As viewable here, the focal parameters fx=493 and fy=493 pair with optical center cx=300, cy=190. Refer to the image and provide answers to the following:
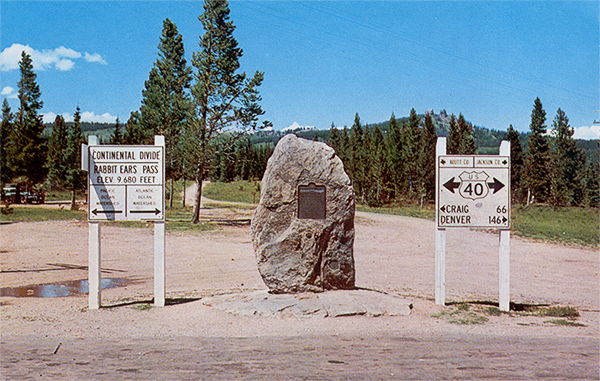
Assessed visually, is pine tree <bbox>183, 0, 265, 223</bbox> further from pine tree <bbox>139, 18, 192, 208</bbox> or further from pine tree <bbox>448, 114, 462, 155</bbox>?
pine tree <bbox>448, 114, 462, 155</bbox>

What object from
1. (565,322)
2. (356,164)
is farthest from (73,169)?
(565,322)

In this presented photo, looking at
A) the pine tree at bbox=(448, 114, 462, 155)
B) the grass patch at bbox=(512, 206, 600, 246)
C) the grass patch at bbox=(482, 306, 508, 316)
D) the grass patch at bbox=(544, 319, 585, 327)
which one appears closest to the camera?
the grass patch at bbox=(544, 319, 585, 327)

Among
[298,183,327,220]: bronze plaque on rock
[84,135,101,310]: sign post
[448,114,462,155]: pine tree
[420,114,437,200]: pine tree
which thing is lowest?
[84,135,101,310]: sign post

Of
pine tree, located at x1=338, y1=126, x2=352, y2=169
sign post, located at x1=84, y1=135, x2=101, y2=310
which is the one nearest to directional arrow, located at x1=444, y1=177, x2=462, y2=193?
sign post, located at x1=84, y1=135, x2=101, y2=310

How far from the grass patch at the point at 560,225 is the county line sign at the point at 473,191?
46.3 ft

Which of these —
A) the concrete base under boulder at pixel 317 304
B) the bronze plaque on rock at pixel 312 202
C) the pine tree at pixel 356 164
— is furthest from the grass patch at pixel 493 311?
the pine tree at pixel 356 164

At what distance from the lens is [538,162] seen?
44688mm

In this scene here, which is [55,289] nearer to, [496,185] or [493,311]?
[493,311]

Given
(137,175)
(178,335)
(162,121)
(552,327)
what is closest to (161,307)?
(178,335)

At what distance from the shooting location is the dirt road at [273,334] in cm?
522

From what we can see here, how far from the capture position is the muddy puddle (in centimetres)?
961

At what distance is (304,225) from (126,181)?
3006 mm

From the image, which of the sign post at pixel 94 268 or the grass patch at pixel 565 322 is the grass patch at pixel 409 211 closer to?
the grass patch at pixel 565 322

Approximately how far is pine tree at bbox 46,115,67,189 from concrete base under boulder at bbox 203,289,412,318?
102 feet
